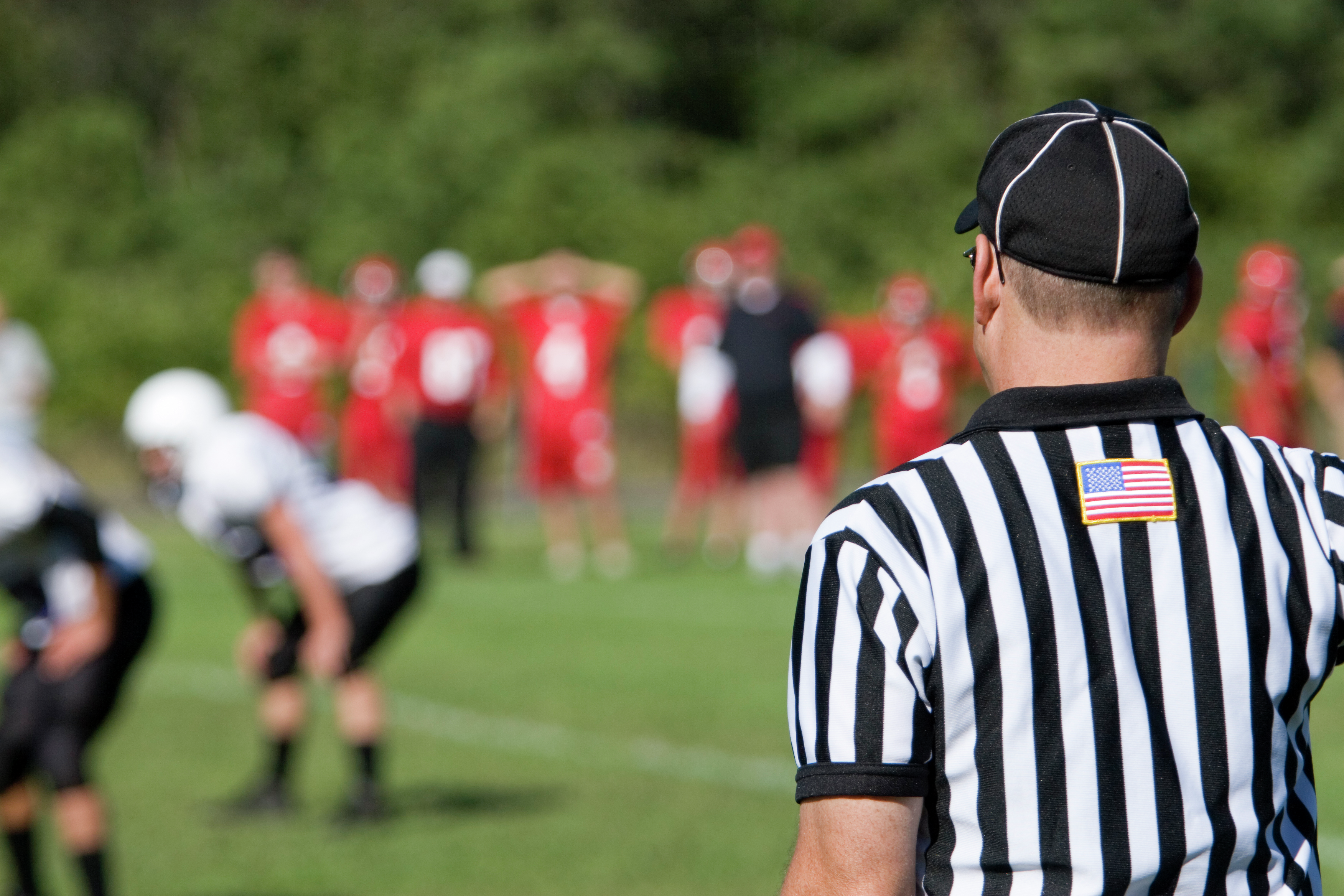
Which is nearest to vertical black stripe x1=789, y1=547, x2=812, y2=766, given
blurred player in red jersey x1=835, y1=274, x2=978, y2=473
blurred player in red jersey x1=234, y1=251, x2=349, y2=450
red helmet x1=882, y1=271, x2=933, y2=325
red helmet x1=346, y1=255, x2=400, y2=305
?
blurred player in red jersey x1=835, y1=274, x2=978, y2=473

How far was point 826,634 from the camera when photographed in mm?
1616

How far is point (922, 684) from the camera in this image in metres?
1.59

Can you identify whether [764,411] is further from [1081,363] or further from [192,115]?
[192,115]

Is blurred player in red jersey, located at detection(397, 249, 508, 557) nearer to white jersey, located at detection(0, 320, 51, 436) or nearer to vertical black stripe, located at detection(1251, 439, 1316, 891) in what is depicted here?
white jersey, located at detection(0, 320, 51, 436)

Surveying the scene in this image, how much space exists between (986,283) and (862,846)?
574mm

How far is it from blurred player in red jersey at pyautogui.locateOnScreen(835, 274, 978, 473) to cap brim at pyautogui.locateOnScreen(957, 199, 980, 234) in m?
11.9

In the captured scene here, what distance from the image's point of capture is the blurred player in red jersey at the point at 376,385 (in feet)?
50.3

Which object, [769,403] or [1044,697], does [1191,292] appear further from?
[769,403]

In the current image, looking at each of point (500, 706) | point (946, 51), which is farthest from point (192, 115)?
point (500, 706)

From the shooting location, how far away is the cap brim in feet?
5.66

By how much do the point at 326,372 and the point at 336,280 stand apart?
80.5ft

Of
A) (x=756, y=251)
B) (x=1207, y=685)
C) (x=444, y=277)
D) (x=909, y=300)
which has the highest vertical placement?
(x=444, y=277)

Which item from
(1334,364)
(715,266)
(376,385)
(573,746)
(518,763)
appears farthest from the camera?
(376,385)

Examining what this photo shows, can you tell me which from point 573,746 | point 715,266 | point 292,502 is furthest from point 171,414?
point 715,266
